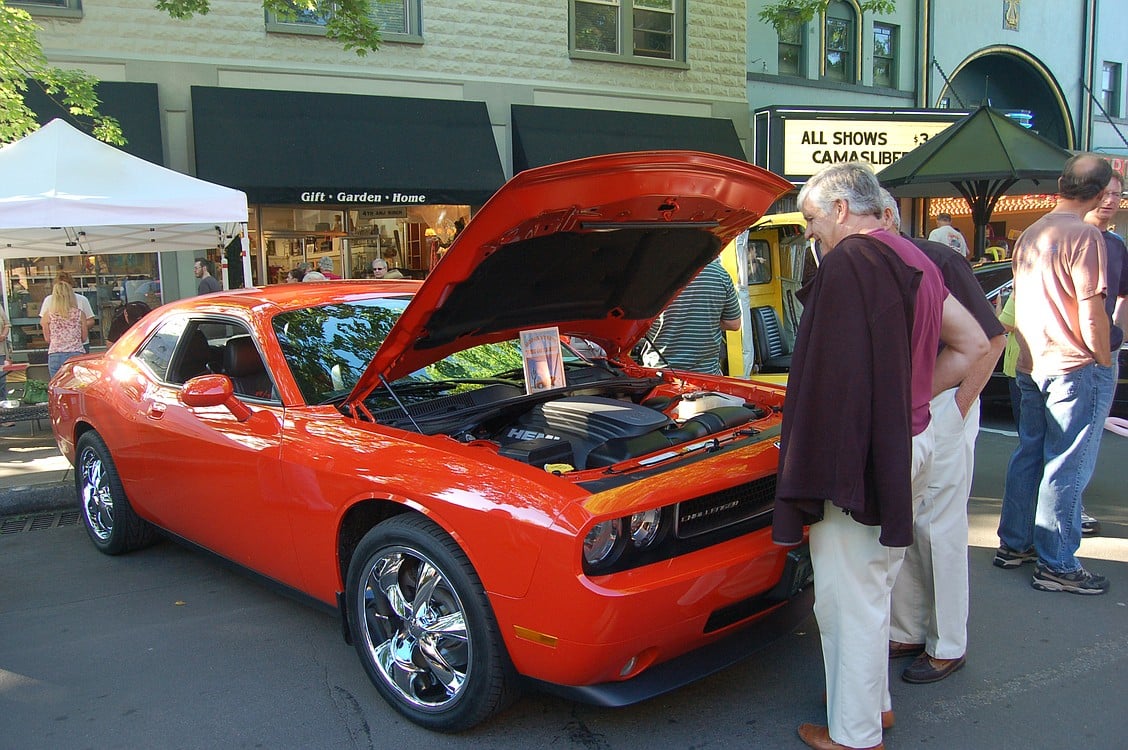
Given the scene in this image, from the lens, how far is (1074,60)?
2128cm

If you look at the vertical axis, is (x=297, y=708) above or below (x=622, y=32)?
below

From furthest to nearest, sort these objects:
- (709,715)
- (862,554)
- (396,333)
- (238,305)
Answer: (238,305), (396,333), (709,715), (862,554)

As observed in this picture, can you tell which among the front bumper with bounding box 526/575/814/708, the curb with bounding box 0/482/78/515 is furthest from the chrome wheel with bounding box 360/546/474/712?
the curb with bounding box 0/482/78/515

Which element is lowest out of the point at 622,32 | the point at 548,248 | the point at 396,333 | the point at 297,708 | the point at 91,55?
the point at 297,708

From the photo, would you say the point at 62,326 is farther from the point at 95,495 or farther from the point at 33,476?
the point at 95,495

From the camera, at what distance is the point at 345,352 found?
13.5 ft

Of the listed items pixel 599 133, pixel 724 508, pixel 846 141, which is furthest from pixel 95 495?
pixel 846 141

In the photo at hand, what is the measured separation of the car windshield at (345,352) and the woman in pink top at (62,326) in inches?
252

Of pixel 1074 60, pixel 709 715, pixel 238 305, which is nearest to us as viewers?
pixel 709 715

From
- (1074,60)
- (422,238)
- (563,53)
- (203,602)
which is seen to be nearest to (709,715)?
(203,602)

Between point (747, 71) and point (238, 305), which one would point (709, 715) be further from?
point (747, 71)

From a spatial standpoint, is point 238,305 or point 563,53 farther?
point 563,53

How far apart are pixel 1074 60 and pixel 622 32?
12428mm

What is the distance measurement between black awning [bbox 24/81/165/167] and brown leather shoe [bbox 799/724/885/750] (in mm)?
11452
